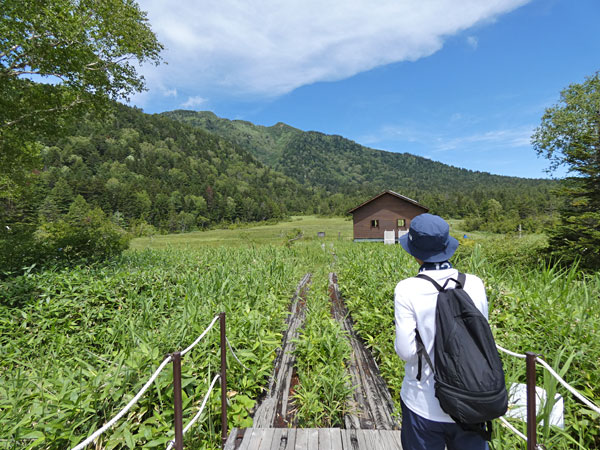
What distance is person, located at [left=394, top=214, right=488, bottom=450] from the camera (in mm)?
1479

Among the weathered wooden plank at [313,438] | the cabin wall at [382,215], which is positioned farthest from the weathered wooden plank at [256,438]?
the cabin wall at [382,215]

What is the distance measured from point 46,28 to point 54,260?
5769 mm

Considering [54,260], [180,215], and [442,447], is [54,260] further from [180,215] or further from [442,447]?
[180,215]

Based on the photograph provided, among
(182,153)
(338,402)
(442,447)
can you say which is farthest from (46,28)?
(182,153)

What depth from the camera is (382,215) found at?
98.4 ft

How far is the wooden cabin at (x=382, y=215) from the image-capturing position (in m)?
A: 29.6

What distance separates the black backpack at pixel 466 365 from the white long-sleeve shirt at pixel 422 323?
0.24 feet

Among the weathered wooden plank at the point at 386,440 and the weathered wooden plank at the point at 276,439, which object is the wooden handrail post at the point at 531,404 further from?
the weathered wooden plank at the point at 276,439

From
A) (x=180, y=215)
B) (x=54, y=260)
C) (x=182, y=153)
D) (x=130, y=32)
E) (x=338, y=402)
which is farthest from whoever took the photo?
(x=182, y=153)

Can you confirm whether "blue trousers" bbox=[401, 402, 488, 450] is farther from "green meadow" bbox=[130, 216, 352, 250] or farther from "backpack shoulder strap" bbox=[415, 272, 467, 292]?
"green meadow" bbox=[130, 216, 352, 250]

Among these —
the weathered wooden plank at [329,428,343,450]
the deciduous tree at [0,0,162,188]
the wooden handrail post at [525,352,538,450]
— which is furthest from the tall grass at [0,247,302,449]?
the deciduous tree at [0,0,162,188]

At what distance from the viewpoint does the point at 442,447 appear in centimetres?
155

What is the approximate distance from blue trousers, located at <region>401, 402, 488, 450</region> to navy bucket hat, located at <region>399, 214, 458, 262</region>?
3.08ft

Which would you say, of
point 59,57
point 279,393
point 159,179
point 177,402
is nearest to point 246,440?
point 279,393
